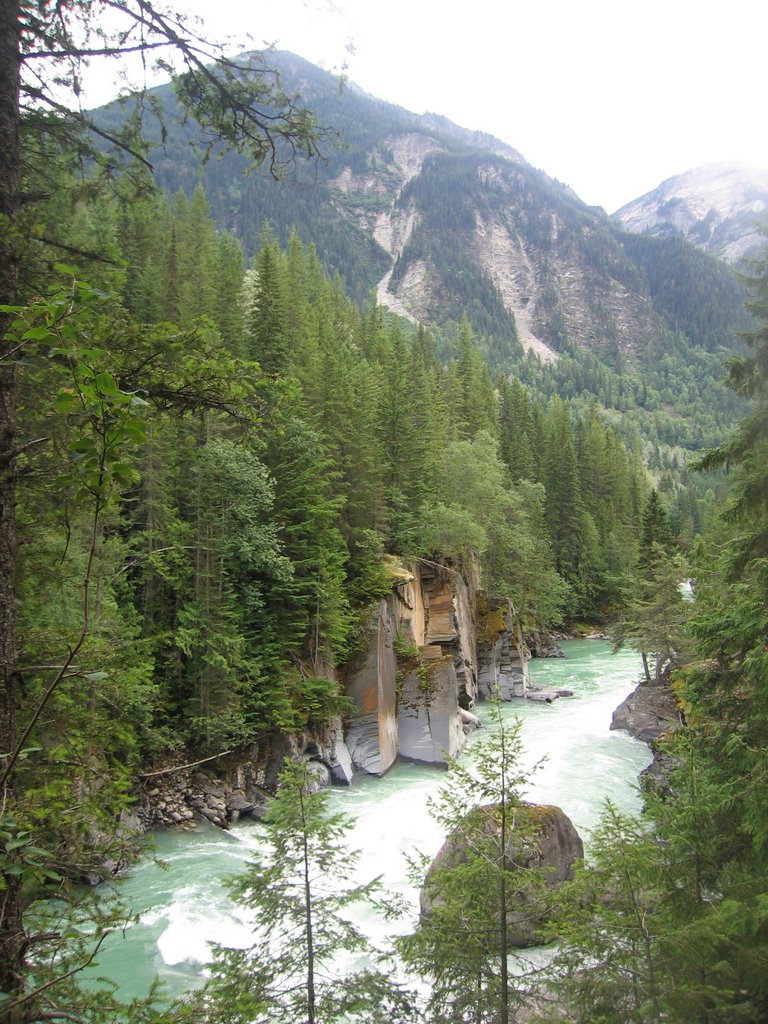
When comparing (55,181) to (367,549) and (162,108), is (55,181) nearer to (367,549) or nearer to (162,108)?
(162,108)

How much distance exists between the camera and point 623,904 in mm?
6926

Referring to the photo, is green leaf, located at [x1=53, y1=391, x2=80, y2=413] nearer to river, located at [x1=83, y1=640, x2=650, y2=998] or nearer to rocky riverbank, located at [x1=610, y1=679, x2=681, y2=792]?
river, located at [x1=83, y1=640, x2=650, y2=998]

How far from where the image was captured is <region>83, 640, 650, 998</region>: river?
11.4m

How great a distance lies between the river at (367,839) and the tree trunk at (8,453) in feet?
5.82

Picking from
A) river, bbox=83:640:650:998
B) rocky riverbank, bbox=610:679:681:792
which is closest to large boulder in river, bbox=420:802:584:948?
river, bbox=83:640:650:998

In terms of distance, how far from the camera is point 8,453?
3416mm

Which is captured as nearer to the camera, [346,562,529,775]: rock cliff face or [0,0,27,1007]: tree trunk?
[0,0,27,1007]: tree trunk

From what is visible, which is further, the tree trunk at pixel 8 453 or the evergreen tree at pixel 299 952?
the evergreen tree at pixel 299 952

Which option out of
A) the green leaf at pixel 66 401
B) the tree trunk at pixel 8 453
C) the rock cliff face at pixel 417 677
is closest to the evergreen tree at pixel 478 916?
the tree trunk at pixel 8 453

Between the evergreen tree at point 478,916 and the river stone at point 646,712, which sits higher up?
the evergreen tree at point 478,916

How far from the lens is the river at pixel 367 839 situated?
37.3 feet

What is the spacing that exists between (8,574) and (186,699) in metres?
15.8

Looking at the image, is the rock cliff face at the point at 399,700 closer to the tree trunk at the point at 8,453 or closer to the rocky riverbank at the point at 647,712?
the rocky riverbank at the point at 647,712

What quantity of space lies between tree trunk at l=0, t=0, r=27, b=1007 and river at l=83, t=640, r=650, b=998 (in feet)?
5.82
